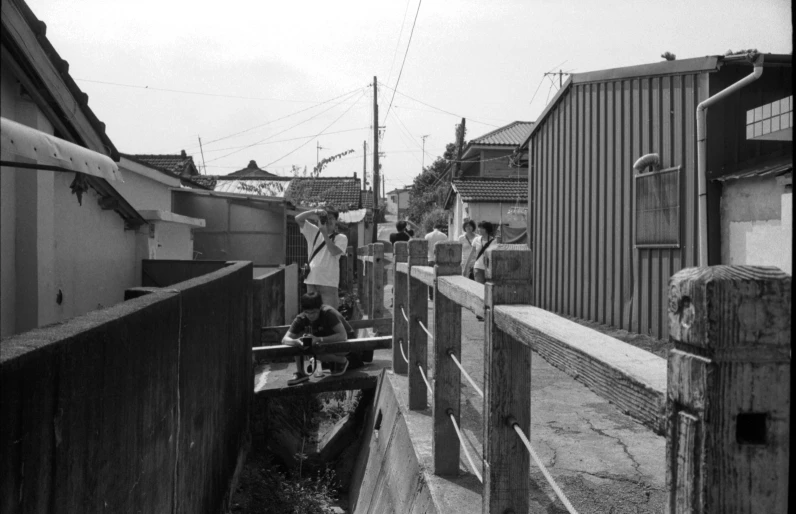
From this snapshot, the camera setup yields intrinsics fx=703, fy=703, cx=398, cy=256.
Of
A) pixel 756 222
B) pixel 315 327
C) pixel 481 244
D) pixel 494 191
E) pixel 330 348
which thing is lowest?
pixel 330 348

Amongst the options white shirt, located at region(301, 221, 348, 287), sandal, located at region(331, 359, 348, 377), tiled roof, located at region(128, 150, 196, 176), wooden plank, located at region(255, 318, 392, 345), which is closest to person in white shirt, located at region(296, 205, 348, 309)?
white shirt, located at region(301, 221, 348, 287)

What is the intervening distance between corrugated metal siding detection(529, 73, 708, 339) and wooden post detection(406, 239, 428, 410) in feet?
16.5

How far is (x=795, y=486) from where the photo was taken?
45.3 inches

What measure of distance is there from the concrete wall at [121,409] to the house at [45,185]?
1592 millimetres

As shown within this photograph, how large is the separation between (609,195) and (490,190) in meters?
15.2

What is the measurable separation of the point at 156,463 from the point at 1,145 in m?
1.89

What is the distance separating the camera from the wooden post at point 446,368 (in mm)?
3635

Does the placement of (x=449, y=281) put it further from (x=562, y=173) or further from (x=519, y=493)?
(x=562, y=173)

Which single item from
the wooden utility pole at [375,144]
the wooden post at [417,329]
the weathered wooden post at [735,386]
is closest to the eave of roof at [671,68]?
the wooden post at [417,329]

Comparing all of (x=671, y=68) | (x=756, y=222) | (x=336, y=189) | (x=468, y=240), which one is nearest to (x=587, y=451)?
(x=756, y=222)

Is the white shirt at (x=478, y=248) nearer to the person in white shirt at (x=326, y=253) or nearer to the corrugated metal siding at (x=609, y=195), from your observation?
the corrugated metal siding at (x=609, y=195)

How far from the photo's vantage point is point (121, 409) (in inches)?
110

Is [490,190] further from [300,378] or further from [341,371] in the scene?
[300,378]

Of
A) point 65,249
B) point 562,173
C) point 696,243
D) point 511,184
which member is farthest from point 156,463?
point 511,184
